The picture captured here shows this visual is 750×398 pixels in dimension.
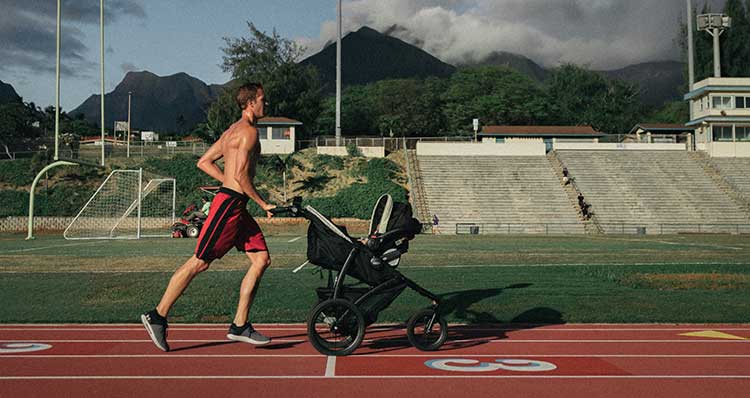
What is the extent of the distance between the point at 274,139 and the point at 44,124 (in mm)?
70176

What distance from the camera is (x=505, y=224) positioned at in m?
39.7

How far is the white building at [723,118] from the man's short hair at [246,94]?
5495 centimetres

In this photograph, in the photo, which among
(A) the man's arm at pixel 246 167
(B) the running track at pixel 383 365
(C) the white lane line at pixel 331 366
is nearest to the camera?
(B) the running track at pixel 383 365

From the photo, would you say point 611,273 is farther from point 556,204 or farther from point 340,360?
point 556,204

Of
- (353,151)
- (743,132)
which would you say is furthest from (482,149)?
(743,132)

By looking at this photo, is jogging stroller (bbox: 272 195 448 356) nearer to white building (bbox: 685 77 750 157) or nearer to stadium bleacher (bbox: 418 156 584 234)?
stadium bleacher (bbox: 418 156 584 234)

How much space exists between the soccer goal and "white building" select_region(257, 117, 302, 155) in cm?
1440

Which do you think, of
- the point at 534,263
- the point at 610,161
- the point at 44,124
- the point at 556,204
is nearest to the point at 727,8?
the point at 610,161

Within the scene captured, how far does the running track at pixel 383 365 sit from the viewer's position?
4.70 metres

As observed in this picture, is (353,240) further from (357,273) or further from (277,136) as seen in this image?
(277,136)

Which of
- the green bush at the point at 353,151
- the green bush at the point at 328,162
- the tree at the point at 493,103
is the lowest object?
the green bush at the point at 328,162

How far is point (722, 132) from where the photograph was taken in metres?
55.4

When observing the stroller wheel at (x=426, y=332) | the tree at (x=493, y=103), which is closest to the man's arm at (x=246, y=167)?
the stroller wheel at (x=426, y=332)

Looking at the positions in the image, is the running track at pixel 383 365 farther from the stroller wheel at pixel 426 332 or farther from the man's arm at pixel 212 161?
the man's arm at pixel 212 161
